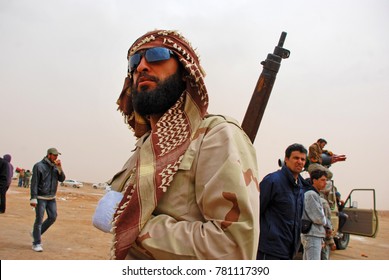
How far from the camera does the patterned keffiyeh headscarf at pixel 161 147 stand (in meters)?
1.52

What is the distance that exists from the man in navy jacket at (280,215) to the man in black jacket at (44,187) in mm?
4635

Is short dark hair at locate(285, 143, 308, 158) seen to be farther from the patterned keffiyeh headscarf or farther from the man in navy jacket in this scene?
the patterned keffiyeh headscarf

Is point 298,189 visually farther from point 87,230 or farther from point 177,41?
point 87,230

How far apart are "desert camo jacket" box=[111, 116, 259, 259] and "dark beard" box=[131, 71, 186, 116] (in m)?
0.39

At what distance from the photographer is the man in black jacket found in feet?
21.9

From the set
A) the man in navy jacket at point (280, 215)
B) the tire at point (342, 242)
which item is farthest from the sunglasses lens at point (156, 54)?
the tire at point (342, 242)

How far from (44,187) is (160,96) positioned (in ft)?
18.7

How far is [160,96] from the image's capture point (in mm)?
1934

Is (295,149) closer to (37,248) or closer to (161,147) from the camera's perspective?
(161,147)

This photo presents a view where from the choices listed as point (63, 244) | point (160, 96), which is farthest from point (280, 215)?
point (63, 244)

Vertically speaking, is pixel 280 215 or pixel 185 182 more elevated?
pixel 185 182

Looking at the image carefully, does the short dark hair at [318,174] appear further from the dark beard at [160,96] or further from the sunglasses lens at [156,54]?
the sunglasses lens at [156,54]
